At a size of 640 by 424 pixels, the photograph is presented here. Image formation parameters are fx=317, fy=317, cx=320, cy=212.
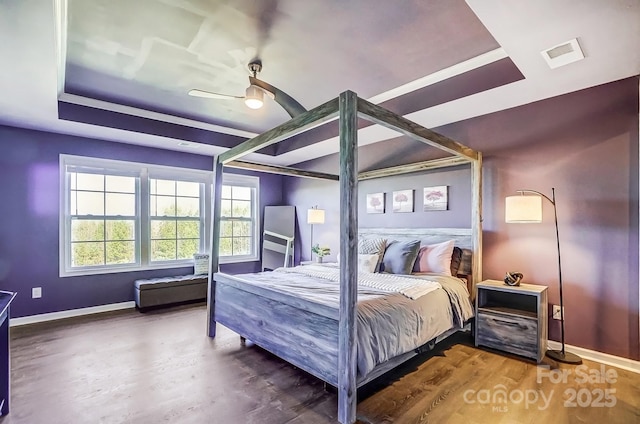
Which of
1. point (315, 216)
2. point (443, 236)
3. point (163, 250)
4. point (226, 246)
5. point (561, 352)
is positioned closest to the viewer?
point (561, 352)

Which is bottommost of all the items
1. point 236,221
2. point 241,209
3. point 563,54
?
point 236,221

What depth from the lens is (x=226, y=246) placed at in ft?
19.6

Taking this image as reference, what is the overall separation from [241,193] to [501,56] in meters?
4.75

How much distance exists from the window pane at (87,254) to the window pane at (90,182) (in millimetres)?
807

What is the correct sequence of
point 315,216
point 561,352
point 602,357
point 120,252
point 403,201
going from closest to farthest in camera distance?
point 602,357, point 561,352, point 403,201, point 120,252, point 315,216

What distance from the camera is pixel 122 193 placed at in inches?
190

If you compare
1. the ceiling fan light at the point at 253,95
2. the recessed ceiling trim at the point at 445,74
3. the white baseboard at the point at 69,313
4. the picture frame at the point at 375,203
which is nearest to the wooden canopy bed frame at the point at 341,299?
the ceiling fan light at the point at 253,95

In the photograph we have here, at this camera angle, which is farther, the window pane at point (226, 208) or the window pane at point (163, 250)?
the window pane at point (226, 208)

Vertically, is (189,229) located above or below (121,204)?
below

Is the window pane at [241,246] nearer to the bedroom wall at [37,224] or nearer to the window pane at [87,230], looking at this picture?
the bedroom wall at [37,224]

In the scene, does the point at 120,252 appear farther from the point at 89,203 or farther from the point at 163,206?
the point at 163,206

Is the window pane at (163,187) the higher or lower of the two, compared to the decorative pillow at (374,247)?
higher

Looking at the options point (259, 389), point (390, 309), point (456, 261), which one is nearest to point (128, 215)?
point (259, 389)

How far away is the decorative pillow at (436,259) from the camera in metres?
3.51
